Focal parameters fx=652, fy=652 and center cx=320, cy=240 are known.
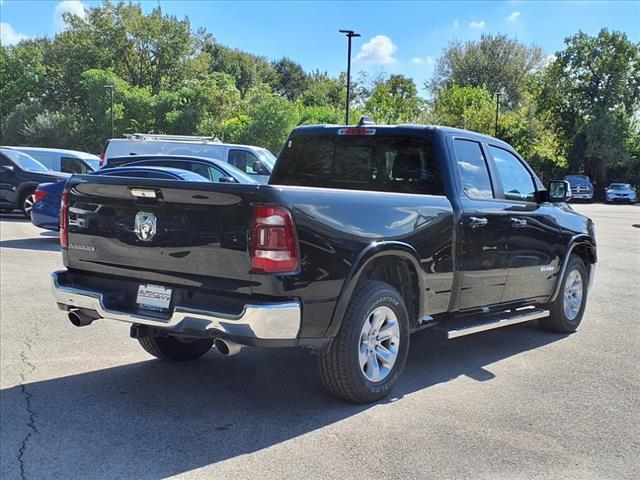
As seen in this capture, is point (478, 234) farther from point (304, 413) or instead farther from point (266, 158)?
point (266, 158)

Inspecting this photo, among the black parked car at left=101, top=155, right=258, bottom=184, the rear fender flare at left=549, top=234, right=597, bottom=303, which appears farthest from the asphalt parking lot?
the black parked car at left=101, top=155, right=258, bottom=184

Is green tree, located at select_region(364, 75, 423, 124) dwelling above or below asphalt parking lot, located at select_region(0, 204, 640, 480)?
above

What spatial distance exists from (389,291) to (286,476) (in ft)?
5.09

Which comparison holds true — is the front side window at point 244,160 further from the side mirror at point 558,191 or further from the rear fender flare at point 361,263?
the rear fender flare at point 361,263

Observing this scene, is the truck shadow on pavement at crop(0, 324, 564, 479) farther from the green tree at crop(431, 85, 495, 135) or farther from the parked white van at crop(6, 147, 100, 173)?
the green tree at crop(431, 85, 495, 135)

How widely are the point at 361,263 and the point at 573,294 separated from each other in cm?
364

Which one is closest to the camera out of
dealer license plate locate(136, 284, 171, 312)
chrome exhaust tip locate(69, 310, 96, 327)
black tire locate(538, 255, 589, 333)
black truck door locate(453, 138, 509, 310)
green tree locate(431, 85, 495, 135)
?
dealer license plate locate(136, 284, 171, 312)

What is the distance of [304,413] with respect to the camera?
14.4 ft

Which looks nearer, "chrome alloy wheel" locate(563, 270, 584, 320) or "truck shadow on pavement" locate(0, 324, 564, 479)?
"truck shadow on pavement" locate(0, 324, 564, 479)

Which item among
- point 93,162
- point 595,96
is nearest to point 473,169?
point 93,162

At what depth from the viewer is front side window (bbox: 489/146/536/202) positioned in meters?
6.08

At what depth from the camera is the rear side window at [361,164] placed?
5.44m

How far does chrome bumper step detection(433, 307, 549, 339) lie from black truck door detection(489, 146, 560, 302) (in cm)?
16

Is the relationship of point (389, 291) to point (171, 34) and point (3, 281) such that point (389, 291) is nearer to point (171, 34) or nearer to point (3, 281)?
point (3, 281)
